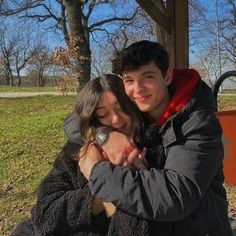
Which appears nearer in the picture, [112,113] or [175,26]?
[112,113]

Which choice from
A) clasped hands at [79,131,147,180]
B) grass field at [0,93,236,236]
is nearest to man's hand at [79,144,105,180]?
clasped hands at [79,131,147,180]

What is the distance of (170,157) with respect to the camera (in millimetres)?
1662

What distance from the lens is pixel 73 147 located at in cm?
204

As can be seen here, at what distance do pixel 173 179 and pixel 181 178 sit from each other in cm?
3

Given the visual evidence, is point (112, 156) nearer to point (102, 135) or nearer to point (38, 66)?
point (102, 135)

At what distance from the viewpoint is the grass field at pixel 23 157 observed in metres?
5.54

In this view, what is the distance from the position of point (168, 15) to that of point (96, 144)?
2.54 m

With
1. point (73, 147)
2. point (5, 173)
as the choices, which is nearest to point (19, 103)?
point (5, 173)

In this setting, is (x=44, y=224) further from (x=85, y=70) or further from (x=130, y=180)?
(x=85, y=70)

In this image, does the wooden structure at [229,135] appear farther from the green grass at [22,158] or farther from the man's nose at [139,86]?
the green grass at [22,158]

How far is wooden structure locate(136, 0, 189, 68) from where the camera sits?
411 cm

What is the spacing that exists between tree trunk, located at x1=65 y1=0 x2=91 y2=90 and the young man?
26.6 feet

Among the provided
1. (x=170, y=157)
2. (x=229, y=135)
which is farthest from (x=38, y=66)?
(x=170, y=157)

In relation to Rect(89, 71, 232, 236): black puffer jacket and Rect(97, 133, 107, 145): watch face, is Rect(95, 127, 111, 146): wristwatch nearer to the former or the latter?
Rect(97, 133, 107, 145): watch face
